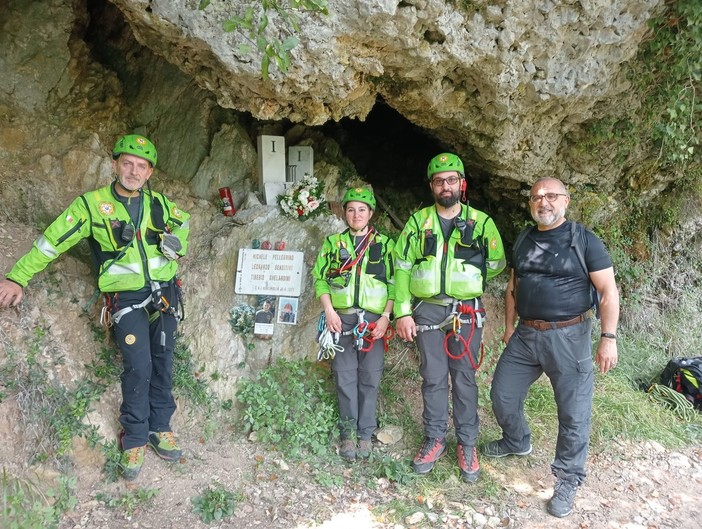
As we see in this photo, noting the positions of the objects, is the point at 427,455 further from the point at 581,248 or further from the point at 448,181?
the point at 448,181

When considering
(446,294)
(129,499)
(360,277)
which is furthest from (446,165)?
(129,499)

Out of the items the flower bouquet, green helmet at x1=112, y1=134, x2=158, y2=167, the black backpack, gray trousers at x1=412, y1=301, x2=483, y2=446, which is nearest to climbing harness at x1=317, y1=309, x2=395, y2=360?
gray trousers at x1=412, y1=301, x2=483, y2=446

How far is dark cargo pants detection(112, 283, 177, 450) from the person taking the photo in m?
4.32

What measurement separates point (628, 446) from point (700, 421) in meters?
1.33

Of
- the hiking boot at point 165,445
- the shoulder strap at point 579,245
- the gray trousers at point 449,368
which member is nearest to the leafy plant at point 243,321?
the hiking boot at point 165,445

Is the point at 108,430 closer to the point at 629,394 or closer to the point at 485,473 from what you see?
the point at 485,473

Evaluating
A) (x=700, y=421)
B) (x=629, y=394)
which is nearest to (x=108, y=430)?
(x=629, y=394)

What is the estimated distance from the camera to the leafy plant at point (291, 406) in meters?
4.88

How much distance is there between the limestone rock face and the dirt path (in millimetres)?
3489

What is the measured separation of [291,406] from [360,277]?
1587mm

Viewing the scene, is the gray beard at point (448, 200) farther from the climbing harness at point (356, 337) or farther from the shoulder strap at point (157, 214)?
the shoulder strap at point (157, 214)

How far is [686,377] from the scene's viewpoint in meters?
6.22

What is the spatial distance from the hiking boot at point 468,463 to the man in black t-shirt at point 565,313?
2.19ft

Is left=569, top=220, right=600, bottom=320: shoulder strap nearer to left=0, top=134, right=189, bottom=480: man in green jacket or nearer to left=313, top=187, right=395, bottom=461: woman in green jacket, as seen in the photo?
left=313, top=187, right=395, bottom=461: woman in green jacket
